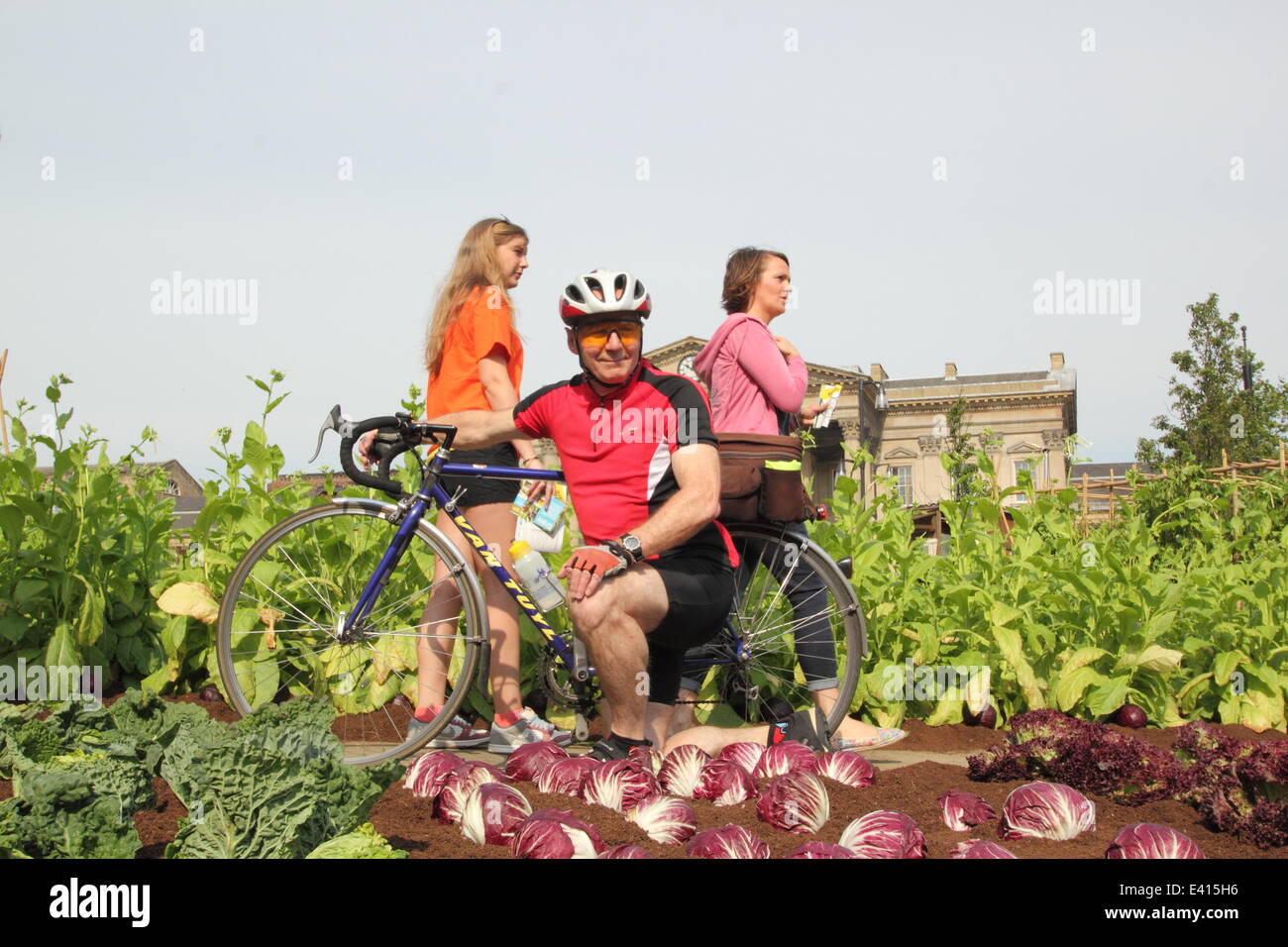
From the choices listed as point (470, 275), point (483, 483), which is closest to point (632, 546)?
point (483, 483)

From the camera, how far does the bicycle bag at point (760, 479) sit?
4.35 metres

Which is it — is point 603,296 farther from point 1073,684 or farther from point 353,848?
point 1073,684

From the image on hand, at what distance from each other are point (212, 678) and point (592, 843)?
326cm

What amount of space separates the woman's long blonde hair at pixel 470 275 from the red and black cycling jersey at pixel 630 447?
94cm

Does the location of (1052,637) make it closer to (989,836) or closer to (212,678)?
(989,836)

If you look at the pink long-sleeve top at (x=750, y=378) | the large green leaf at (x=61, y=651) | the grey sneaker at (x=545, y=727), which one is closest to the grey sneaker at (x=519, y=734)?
the grey sneaker at (x=545, y=727)

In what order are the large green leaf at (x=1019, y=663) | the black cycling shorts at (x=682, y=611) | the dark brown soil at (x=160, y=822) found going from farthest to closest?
1. the large green leaf at (x=1019, y=663)
2. the black cycling shorts at (x=682, y=611)
3. the dark brown soil at (x=160, y=822)

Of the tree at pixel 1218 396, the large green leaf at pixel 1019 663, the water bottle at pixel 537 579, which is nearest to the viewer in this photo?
the water bottle at pixel 537 579

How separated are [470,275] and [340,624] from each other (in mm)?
1523
